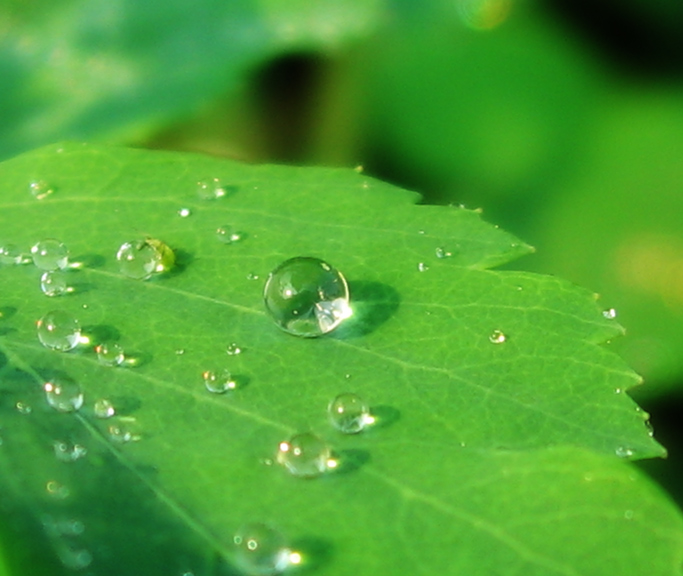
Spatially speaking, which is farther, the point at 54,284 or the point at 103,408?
the point at 54,284

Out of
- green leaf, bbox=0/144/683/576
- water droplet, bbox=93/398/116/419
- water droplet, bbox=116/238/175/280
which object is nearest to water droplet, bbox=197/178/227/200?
green leaf, bbox=0/144/683/576

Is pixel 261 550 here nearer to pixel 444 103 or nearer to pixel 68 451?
pixel 68 451

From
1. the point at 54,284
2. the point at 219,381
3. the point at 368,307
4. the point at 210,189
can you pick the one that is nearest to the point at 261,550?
the point at 219,381

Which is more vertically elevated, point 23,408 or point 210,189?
point 210,189

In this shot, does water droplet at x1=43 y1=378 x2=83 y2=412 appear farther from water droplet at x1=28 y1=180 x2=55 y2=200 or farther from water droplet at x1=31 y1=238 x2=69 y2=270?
water droplet at x1=28 y1=180 x2=55 y2=200

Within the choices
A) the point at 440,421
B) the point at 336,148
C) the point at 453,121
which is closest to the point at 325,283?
the point at 440,421

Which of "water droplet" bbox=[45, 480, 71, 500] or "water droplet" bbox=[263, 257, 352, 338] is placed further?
"water droplet" bbox=[263, 257, 352, 338]

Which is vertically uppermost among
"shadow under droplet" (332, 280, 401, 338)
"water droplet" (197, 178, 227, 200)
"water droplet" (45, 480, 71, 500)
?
"water droplet" (197, 178, 227, 200)
